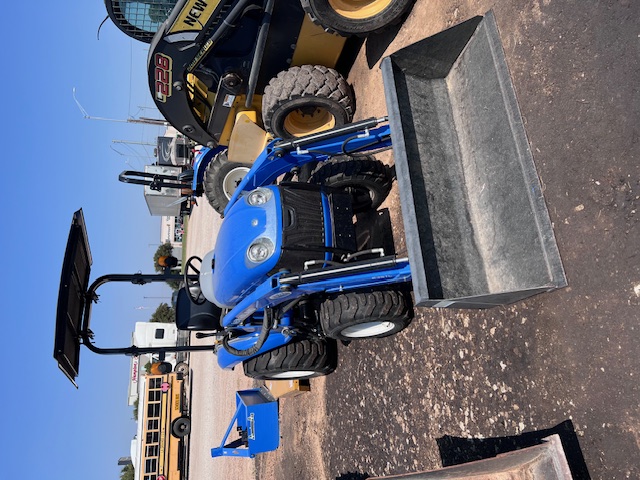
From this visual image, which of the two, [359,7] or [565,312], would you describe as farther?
[359,7]

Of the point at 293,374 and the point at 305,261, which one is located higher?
the point at 305,261

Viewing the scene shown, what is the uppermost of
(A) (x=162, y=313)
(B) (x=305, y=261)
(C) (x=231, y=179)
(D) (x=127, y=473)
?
(A) (x=162, y=313)

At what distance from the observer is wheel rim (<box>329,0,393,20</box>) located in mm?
3824

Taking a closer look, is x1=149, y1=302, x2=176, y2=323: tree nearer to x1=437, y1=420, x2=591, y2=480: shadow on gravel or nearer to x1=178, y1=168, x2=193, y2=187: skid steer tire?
x1=178, y1=168, x2=193, y2=187: skid steer tire

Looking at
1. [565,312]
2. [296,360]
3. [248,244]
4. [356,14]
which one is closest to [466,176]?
[565,312]

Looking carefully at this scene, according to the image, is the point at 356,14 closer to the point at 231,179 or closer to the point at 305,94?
the point at 305,94

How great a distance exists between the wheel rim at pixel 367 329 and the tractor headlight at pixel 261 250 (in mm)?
897

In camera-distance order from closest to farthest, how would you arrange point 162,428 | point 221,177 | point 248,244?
point 248,244, point 221,177, point 162,428

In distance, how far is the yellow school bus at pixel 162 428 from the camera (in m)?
10.1

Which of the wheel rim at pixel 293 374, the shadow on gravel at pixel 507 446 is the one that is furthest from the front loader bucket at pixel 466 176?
the wheel rim at pixel 293 374

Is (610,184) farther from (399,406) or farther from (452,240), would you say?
(399,406)

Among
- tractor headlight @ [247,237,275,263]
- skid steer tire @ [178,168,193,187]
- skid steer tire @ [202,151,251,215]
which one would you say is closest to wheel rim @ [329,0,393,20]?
tractor headlight @ [247,237,275,263]

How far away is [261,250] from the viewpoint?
3227mm

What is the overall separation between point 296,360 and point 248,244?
50.0 inches
